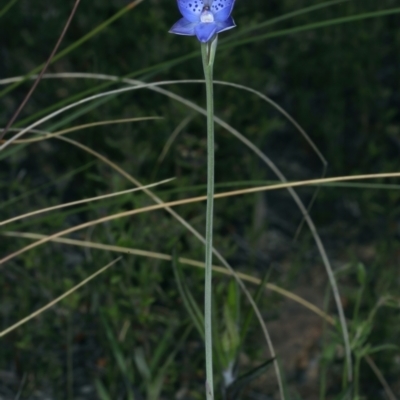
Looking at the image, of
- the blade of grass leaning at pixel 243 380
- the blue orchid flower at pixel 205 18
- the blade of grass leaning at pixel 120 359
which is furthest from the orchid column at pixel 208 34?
the blade of grass leaning at pixel 120 359

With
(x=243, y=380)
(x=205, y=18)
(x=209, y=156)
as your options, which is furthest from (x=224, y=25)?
(x=243, y=380)

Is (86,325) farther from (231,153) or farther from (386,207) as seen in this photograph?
(386,207)

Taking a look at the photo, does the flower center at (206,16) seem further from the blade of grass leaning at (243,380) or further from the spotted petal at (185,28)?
the blade of grass leaning at (243,380)

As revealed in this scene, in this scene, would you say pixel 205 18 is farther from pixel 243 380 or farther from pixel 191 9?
pixel 243 380

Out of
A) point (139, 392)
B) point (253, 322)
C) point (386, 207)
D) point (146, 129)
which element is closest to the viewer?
point (139, 392)

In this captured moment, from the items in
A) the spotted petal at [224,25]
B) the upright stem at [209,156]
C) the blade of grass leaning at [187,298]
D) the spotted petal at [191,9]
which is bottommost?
the blade of grass leaning at [187,298]

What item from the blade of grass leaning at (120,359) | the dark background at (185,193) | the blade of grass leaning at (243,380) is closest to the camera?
the blade of grass leaning at (243,380)

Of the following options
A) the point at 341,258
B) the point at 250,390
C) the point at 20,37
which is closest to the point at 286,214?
the point at 341,258
